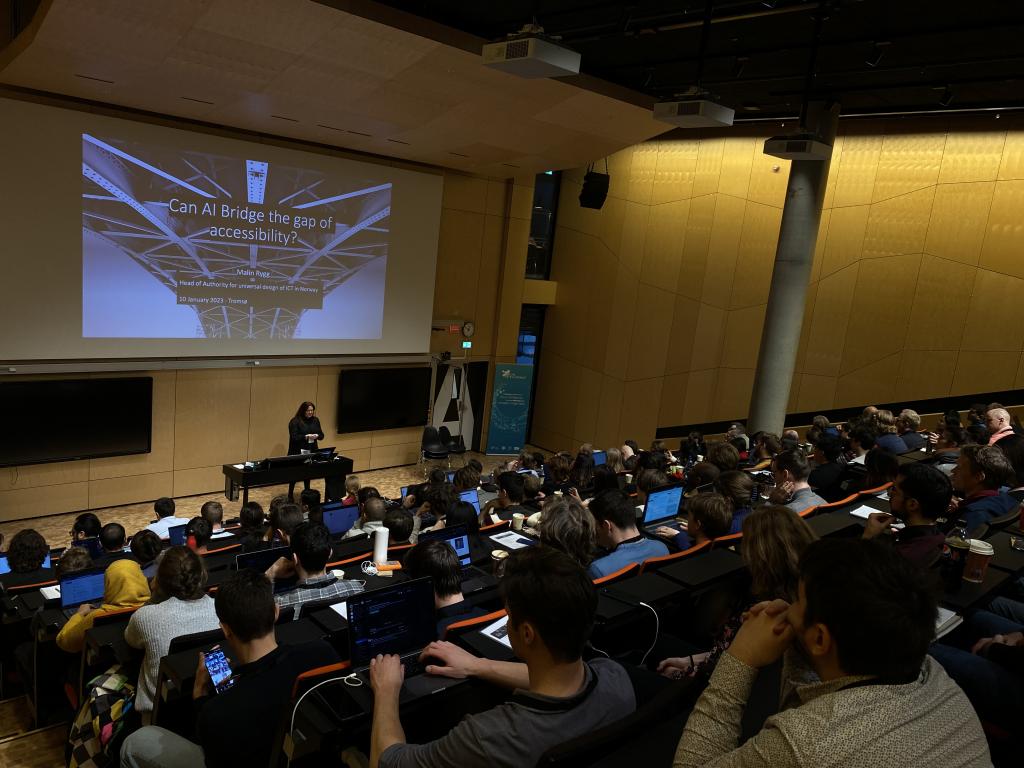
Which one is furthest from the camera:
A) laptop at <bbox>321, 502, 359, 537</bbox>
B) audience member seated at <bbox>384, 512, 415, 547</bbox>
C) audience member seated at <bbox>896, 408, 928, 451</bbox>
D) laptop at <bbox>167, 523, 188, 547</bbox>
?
audience member seated at <bbox>896, 408, 928, 451</bbox>

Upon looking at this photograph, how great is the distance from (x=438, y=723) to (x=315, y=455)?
7676 mm

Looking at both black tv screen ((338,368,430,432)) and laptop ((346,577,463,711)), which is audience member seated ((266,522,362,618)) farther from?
black tv screen ((338,368,430,432))

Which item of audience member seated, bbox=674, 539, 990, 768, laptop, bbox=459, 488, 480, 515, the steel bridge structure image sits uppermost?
the steel bridge structure image

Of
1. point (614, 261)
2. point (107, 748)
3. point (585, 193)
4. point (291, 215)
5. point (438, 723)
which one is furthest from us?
point (614, 261)

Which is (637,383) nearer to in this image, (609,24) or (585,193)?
(585,193)

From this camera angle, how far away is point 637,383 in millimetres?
12508

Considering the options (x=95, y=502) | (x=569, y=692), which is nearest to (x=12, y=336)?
(x=95, y=502)

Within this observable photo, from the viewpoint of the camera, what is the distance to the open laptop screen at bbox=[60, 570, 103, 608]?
14.0 ft

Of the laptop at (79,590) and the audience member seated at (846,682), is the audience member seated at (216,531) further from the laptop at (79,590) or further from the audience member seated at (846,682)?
the audience member seated at (846,682)

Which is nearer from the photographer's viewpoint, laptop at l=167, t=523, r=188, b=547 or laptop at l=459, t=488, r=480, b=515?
laptop at l=167, t=523, r=188, b=547

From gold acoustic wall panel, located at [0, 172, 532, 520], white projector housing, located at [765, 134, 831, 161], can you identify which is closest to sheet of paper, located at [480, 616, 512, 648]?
white projector housing, located at [765, 134, 831, 161]

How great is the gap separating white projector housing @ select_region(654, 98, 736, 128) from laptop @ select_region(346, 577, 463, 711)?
443 cm

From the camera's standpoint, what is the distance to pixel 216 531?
6.52 meters

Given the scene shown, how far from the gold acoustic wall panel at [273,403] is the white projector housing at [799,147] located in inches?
226
